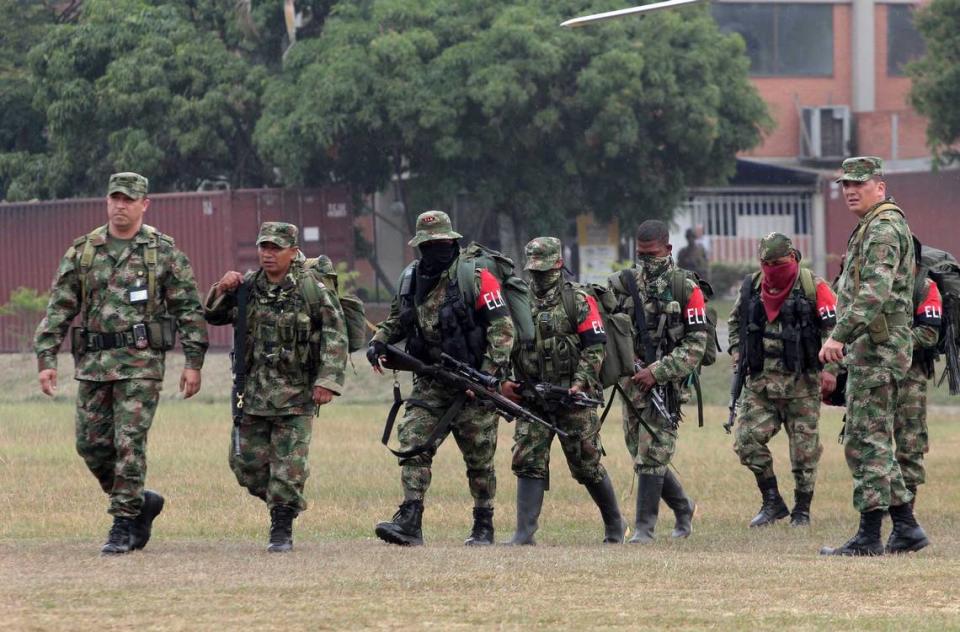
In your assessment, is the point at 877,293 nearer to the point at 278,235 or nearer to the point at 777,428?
the point at 278,235

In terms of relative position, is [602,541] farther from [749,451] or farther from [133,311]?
[133,311]

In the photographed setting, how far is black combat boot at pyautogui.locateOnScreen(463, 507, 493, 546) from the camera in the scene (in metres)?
10.9

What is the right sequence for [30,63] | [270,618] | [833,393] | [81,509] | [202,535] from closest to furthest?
[270,618] < [833,393] < [202,535] < [81,509] < [30,63]

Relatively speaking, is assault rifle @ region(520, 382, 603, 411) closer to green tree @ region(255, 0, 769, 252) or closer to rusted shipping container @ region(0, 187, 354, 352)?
rusted shipping container @ region(0, 187, 354, 352)

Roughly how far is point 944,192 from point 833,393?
110ft

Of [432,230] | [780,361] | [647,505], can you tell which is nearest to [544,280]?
[432,230]

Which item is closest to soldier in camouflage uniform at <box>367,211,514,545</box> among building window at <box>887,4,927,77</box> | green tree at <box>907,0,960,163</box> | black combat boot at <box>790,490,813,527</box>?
black combat boot at <box>790,490,813,527</box>

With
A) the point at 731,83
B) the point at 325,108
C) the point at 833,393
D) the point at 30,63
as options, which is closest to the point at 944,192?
the point at 731,83

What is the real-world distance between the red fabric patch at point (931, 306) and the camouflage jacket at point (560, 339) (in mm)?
1862

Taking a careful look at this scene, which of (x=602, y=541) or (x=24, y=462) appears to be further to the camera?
(x=24, y=462)

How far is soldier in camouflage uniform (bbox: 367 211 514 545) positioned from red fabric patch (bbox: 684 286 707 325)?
4.62ft

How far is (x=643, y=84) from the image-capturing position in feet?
110

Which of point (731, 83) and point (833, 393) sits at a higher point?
point (731, 83)

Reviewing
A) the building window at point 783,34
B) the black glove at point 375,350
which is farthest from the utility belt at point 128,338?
the building window at point 783,34
